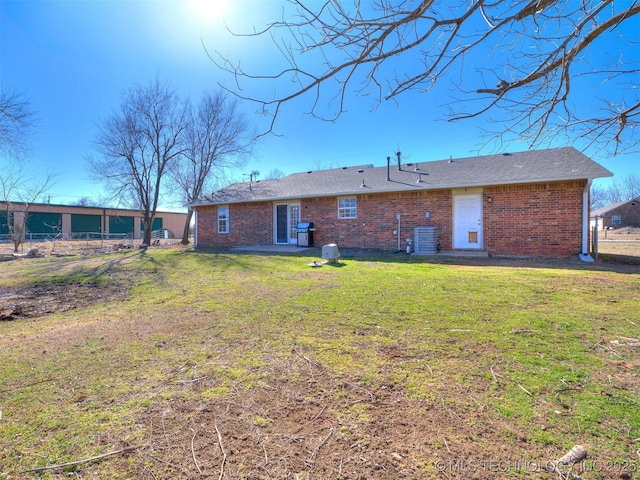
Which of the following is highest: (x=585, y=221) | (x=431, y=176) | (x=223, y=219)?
(x=431, y=176)

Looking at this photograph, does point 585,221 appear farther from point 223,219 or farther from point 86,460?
point 223,219

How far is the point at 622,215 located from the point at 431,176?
168 ft

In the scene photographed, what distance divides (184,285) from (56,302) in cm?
222

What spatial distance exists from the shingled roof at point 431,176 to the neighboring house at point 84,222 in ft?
59.3

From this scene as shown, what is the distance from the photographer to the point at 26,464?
168 cm

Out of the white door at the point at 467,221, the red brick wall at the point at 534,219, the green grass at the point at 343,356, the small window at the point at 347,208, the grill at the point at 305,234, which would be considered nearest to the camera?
the green grass at the point at 343,356

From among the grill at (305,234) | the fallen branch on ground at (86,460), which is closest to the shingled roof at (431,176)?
the grill at (305,234)

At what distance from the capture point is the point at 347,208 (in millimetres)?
13914

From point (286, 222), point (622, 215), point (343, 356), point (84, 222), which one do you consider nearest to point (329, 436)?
point (343, 356)

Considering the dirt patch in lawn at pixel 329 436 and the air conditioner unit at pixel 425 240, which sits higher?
the air conditioner unit at pixel 425 240

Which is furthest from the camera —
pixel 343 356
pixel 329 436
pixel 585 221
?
pixel 585 221

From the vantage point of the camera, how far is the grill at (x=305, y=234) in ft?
47.3

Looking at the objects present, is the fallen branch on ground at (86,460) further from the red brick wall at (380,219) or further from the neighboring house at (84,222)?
the neighboring house at (84,222)

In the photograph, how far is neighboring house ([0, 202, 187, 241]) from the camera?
1292 inches
